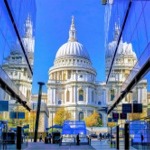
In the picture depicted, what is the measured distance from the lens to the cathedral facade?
162 metres

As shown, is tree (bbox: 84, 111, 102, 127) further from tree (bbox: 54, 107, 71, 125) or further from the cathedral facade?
the cathedral facade

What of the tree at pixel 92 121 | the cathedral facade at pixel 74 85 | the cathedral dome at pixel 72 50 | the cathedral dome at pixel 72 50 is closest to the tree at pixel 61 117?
the tree at pixel 92 121

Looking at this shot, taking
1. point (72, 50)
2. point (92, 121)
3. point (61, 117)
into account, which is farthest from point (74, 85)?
point (92, 121)

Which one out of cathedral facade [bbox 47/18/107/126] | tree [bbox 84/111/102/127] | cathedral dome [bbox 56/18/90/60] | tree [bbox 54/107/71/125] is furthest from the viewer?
cathedral dome [bbox 56/18/90/60]

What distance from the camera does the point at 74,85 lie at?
164 m

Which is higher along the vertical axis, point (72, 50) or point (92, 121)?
point (72, 50)

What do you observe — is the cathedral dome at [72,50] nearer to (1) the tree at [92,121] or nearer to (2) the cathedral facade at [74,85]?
(2) the cathedral facade at [74,85]

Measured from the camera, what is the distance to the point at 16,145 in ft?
89.7

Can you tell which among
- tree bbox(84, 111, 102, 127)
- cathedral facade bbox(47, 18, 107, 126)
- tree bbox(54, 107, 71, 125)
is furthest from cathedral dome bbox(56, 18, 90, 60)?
tree bbox(84, 111, 102, 127)

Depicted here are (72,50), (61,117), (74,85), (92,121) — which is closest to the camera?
(92,121)

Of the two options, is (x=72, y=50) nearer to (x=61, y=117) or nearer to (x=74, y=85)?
(x=74, y=85)

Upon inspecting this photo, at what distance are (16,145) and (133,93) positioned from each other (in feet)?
31.0

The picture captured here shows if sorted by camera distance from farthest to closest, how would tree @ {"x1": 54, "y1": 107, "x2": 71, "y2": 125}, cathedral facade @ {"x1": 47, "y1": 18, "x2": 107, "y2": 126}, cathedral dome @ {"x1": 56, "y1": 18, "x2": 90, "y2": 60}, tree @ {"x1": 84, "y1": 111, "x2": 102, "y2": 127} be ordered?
cathedral dome @ {"x1": 56, "y1": 18, "x2": 90, "y2": 60} < cathedral facade @ {"x1": 47, "y1": 18, "x2": 107, "y2": 126} < tree @ {"x1": 84, "y1": 111, "x2": 102, "y2": 127} < tree @ {"x1": 54, "y1": 107, "x2": 71, "y2": 125}

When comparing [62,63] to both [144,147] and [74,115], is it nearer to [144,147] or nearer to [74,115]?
[74,115]
